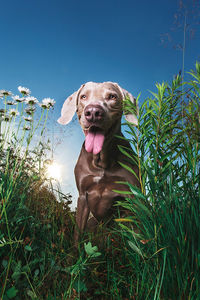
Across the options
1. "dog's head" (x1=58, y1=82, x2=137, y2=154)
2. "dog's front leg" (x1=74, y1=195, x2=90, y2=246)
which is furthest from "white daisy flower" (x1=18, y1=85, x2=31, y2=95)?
"dog's front leg" (x1=74, y1=195, x2=90, y2=246)

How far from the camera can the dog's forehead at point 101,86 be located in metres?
3.38

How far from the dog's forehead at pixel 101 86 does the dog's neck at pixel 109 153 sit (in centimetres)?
45

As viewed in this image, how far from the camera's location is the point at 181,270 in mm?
1509

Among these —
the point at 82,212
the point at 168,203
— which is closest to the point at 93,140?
the point at 82,212

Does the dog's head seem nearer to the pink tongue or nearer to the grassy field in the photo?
the pink tongue

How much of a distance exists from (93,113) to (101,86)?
606 mm

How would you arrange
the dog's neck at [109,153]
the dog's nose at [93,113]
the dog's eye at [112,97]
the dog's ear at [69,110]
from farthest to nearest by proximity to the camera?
the dog's ear at [69,110] < the dog's eye at [112,97] < the dog's neck at [109,153] < the dog's nose at [93,113]

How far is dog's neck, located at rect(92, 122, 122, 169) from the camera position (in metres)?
3.21

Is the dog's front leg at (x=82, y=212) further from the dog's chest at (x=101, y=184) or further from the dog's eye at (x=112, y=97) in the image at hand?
the dog's eye at (x=112, y=97)

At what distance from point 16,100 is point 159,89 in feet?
5.60

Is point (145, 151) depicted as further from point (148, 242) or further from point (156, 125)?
point (148, 242)

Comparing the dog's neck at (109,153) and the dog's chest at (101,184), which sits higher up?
the dog's neck at (109,153)

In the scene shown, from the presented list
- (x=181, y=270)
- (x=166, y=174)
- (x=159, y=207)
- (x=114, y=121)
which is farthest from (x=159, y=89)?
(x=114, y=121)

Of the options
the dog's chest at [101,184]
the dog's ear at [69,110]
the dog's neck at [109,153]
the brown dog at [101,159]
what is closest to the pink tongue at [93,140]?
the brown dog at [101,159]
